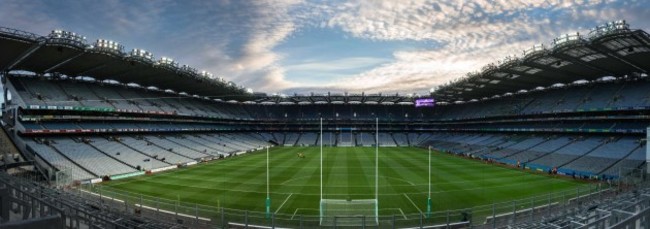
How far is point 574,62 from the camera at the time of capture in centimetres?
4166

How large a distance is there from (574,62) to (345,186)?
3227 cm

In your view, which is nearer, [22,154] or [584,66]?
[22,154]

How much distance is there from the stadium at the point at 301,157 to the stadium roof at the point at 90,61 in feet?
0.67

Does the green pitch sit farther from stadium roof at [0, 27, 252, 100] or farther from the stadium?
stadium roof at [0, 27, 252, 100]

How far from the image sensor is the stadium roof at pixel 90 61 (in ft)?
111

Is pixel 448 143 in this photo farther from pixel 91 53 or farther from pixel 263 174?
pixel 91 53

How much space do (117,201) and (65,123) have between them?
101 feet

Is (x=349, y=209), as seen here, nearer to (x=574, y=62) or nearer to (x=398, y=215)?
(x=398, y=215)

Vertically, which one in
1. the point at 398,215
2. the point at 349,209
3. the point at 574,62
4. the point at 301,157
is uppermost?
the point at 574,62

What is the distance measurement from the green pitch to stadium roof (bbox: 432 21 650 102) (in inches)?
530

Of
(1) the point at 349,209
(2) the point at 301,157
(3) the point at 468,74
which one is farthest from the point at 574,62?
(2) the point at 301,157

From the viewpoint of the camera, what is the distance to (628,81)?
4953 centimetres

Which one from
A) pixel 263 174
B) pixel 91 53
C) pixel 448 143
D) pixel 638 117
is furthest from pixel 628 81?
pixel 91 53

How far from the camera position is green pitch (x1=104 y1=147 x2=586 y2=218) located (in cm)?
2553
